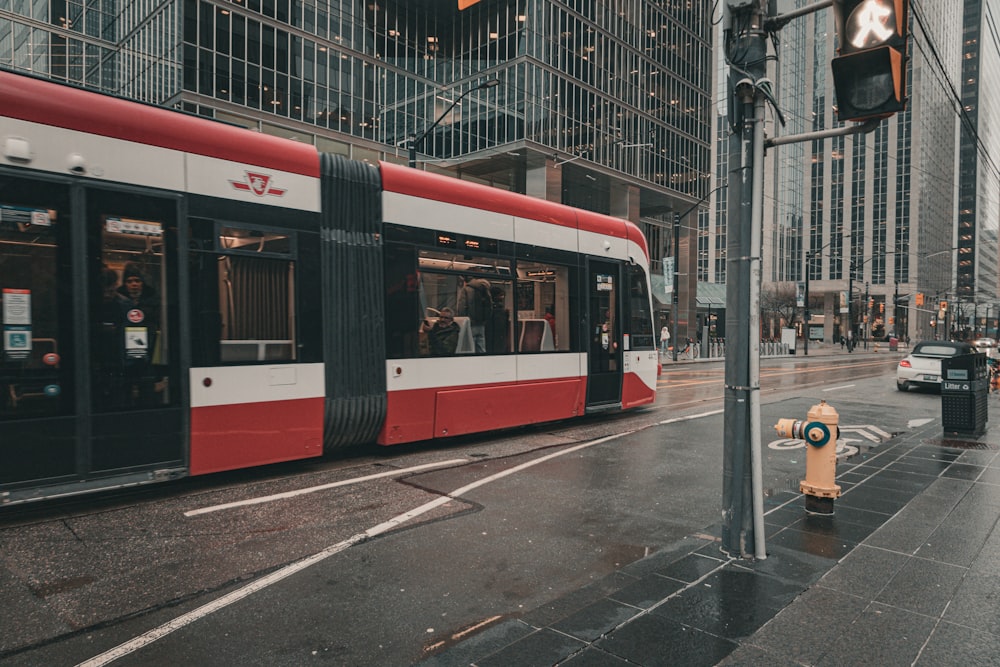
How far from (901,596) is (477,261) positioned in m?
6.46

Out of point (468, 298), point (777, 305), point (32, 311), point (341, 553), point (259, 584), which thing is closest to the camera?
point (259, 584)

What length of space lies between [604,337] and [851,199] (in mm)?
111118

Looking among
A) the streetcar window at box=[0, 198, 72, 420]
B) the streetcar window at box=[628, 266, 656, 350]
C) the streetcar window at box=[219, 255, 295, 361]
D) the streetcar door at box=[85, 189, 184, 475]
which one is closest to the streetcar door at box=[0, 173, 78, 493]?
the streetcar window at box=[0, 198, 72, 420]

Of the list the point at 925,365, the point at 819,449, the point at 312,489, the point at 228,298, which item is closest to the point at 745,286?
the point at 819,449

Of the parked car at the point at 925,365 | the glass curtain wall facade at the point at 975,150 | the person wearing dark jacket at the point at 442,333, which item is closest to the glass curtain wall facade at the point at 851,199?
the glass curtain wall facade at the point at 975,150

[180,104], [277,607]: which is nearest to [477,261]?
[277,607]

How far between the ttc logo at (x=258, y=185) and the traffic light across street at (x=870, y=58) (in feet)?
18.4

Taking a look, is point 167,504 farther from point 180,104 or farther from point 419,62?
point 419,62

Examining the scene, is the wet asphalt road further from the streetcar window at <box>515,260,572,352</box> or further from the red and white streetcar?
the streetcar window at <box>515,260,572,352</box>

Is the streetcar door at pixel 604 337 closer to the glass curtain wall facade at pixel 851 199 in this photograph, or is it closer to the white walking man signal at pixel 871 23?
the white walking man signal at pixel 871 23

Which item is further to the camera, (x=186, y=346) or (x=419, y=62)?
(x=419, y=62)

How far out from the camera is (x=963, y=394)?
396 inches

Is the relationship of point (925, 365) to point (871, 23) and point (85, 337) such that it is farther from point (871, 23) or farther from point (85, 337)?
point (85, 337)

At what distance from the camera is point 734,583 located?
401 centimetres
